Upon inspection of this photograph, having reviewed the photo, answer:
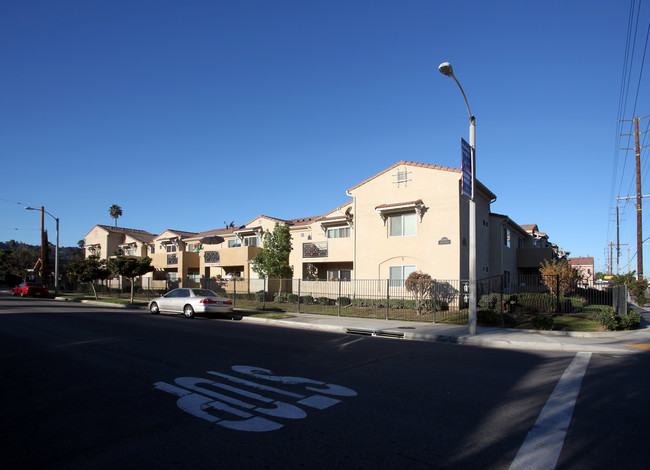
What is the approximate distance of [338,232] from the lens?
29.9m

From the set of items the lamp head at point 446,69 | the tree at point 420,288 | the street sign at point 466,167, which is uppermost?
the lamp head at point 446,69

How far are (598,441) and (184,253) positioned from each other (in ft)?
131

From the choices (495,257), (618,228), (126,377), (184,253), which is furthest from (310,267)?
(618,228)

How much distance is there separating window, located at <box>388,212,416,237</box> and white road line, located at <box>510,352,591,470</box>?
17.0 metres

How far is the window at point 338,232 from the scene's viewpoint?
29373 mm

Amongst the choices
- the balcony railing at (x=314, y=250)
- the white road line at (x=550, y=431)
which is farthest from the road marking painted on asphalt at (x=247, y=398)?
the balcony railing at (x=314, y=250)

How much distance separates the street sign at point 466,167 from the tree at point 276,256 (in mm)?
18618

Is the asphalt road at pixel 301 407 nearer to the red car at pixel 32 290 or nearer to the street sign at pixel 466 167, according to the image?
the street sign at pixel 466 167

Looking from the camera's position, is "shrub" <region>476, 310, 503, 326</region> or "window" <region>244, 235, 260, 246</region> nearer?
"shrub" <region>476, 310, 503, 326</region>

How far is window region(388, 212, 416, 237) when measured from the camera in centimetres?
2447

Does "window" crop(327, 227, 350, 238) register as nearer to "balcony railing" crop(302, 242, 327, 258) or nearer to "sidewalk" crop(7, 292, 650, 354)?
"balcony railing" crop(302, 242, 327, 258)

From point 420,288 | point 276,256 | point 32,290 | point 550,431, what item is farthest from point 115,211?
point 550,431

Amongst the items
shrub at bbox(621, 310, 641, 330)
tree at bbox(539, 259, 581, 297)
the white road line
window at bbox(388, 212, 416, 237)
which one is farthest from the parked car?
tree at bbox(539, 259, 581, 297)

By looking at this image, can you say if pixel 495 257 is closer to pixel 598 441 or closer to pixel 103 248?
pixel 598 441
